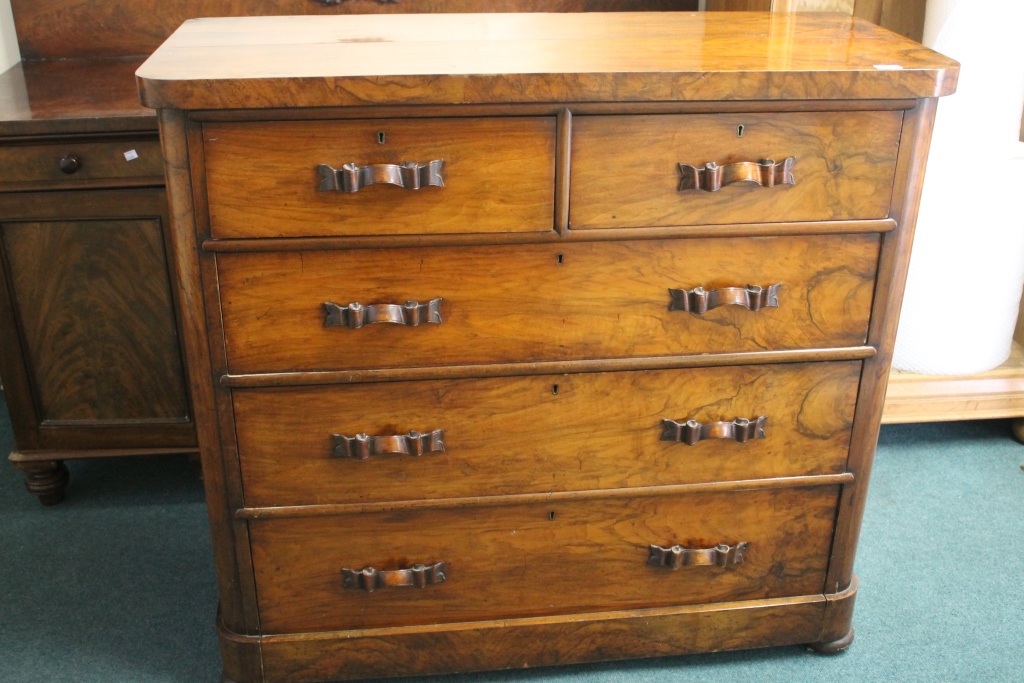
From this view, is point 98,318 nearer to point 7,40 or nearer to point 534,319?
point 7,40

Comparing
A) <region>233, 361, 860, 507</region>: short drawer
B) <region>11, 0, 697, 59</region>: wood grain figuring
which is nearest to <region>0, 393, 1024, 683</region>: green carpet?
<region>233, 361, 860, 507</region>: short drawer

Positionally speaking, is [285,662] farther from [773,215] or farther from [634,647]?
[773,215]

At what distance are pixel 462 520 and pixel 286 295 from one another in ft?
1.60

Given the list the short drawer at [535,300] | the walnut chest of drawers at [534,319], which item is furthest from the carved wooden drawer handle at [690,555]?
the short drawer at [535,300]

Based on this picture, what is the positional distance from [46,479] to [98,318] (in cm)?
43

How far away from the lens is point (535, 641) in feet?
5.76

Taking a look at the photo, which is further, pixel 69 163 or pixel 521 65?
pixel 69 163

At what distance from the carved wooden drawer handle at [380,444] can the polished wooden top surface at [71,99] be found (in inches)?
30.6

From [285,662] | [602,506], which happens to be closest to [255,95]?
[602,506]

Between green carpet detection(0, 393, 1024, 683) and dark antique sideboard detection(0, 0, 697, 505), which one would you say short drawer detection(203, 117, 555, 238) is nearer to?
dark antique sideboard detection(0, 0, 697, 505)

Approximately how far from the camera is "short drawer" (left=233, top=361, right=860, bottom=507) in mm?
1561

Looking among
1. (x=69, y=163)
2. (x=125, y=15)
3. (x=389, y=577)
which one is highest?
(x=125, y=15)

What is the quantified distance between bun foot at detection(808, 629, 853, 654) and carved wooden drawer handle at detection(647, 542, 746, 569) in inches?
11.8

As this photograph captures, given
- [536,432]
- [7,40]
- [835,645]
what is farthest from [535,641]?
[7,40]
